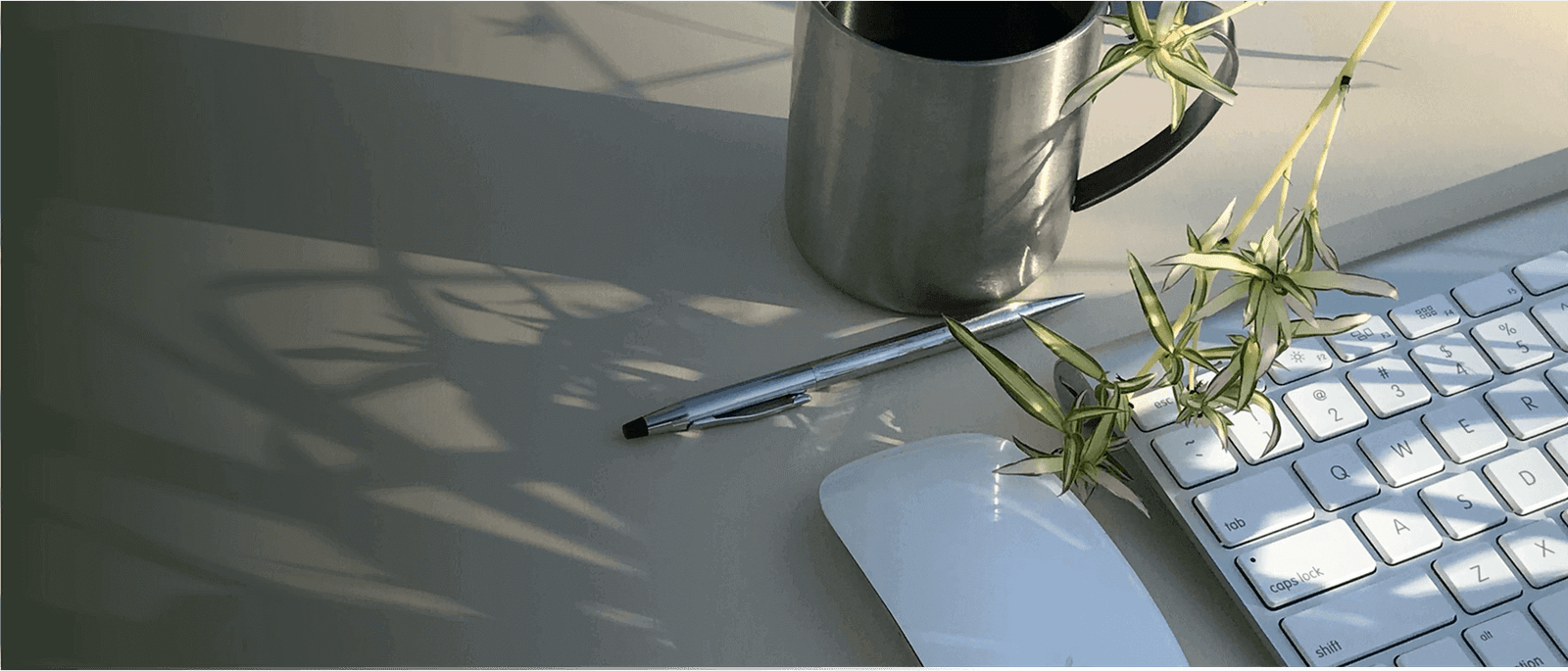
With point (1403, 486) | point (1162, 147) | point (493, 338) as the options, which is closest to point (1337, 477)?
point (1403, 486)

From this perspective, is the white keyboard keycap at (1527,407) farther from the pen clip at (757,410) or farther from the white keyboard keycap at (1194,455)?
the pen clip at (757,410)

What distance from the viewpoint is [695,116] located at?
0.55 metres

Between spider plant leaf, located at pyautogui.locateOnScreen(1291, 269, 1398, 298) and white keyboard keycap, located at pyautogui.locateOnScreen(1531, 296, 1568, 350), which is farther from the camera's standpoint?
white keyboard keycap, located at pyautogui.locateOnScreen(1531, 296, 1568, 350)

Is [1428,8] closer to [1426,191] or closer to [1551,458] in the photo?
[1426,191]

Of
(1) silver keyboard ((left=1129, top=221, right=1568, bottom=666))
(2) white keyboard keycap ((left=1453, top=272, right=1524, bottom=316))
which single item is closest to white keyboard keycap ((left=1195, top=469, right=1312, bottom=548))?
(1) silver keyboard ((left=1129, top=221, right=1568, bottom=666))

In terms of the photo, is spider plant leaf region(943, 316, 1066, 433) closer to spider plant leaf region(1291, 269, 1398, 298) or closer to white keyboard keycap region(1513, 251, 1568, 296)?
spider plant leaf region(1291, 269, 1398, 298)

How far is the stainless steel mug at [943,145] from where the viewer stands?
389mm

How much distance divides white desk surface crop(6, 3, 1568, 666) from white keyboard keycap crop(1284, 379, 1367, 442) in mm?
58

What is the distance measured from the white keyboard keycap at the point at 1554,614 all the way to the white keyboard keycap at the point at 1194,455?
0.09m

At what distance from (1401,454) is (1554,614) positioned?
63mm

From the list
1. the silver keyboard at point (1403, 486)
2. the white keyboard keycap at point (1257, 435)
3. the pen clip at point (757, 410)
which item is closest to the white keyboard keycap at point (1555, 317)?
the silver keyboard at point (1403, 486)

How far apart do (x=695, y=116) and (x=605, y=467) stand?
0.18 metres

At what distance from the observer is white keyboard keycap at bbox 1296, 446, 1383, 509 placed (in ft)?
1.32

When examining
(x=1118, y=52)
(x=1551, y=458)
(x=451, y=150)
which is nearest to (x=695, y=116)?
(x=451, y=150)
